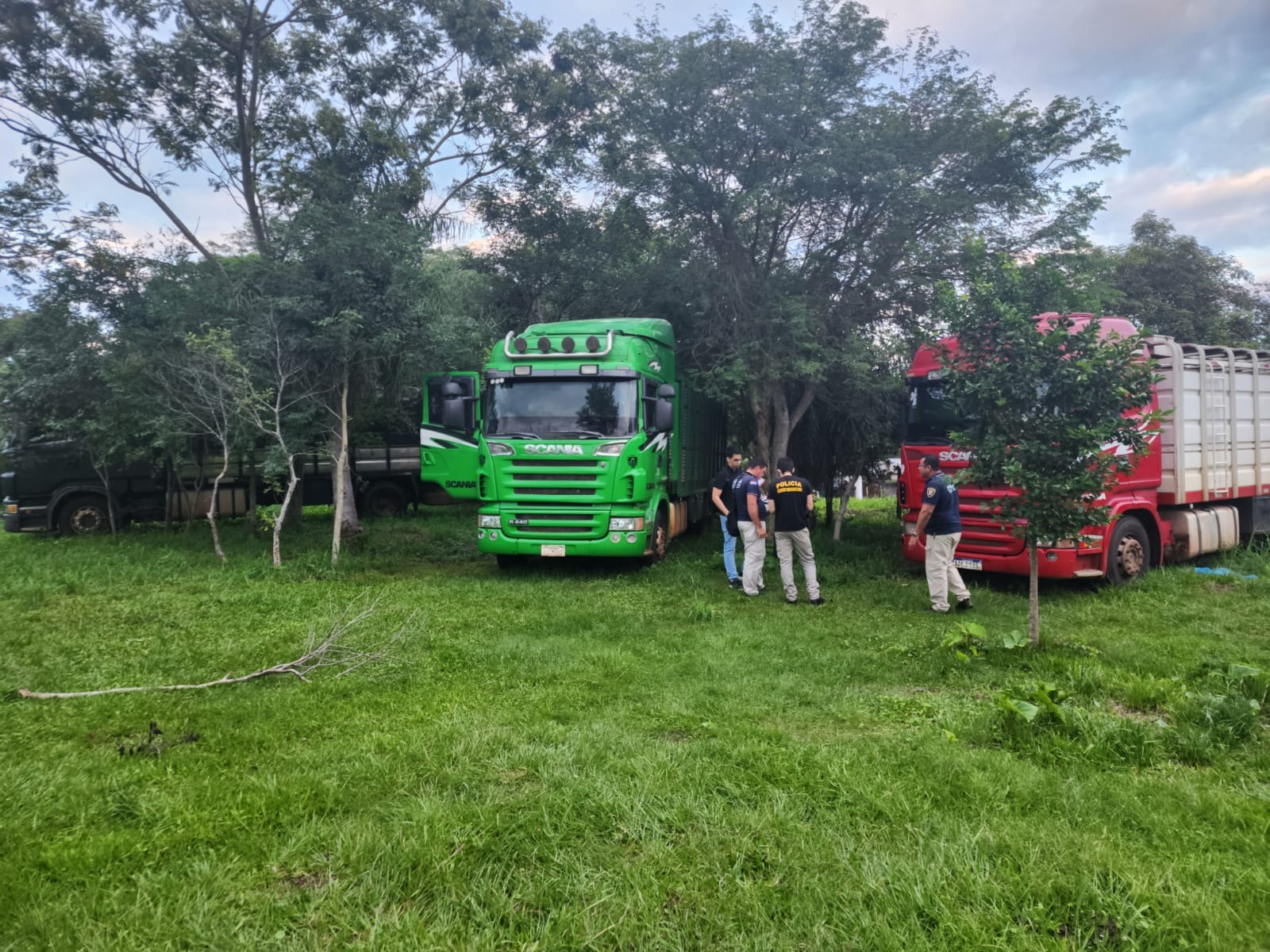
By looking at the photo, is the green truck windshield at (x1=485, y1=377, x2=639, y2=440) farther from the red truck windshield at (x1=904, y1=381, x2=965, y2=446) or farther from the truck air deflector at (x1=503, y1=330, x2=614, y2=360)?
the red truck windshield at (x1=904, y1=381, x2=965, y2=446)

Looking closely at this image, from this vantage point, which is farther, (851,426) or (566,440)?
(851,426)

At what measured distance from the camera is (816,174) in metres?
11.7

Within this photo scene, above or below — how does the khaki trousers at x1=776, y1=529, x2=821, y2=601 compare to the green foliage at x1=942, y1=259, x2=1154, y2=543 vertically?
below

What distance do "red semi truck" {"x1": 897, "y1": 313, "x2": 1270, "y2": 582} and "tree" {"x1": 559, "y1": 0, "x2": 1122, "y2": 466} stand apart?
2.50m

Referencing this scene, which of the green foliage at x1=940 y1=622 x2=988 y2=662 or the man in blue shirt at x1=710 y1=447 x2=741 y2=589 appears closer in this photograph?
the green foliage at x1=940 y1=622 x2=988 y2=662

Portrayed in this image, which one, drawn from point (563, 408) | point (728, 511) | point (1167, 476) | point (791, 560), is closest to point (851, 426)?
point (728, 511)

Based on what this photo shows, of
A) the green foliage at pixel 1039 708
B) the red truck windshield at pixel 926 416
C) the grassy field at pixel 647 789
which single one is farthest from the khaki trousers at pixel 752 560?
the green foliage at pixel 1039 708

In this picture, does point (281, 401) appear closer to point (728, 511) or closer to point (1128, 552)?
point (728, 511)

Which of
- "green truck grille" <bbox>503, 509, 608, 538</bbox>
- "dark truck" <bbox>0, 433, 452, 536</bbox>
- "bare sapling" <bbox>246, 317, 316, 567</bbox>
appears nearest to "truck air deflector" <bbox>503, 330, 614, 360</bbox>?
"green truck grille" <bbox>503, 509, 608, 538</bbox>

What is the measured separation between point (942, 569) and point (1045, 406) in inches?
90.5

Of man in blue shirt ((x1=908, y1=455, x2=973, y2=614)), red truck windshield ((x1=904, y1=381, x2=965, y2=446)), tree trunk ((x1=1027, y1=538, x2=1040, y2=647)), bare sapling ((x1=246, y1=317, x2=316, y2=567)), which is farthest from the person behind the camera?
bare sapling ((x1=246, y1=317, x2=316, y2=567))

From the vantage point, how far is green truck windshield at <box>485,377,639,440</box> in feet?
32.6

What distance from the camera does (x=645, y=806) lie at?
137 inches

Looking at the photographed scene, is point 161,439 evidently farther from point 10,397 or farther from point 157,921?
point 157,921
